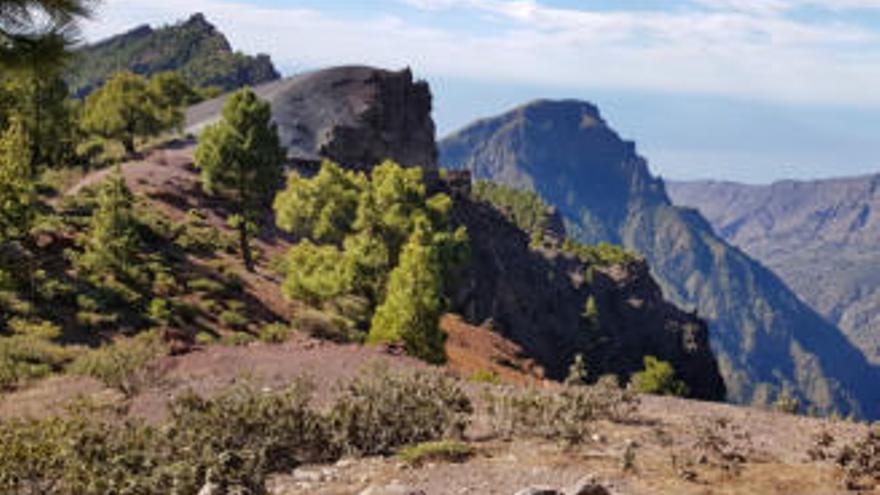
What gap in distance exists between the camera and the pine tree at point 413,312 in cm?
3722

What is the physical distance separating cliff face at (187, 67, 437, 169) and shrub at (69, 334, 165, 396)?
67675mm

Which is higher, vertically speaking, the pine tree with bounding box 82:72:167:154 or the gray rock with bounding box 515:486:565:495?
the pine tree with bounding box 82:72:167:154

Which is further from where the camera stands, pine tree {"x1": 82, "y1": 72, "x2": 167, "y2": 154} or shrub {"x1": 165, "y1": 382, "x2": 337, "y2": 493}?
pine tree {"x1": 82, "y1": 72, "x2": 167, "y2": 154}

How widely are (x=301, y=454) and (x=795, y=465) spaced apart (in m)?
10.3

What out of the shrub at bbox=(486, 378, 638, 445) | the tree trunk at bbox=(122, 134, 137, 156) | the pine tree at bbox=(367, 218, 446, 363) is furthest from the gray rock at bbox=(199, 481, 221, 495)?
the tree trunk at bbox=(122, 134, 137, 156)

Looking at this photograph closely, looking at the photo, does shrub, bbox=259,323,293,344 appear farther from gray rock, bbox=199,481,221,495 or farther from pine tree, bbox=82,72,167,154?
pine tree, bbox=82,72,167,154

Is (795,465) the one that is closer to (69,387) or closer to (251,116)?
(69,387)

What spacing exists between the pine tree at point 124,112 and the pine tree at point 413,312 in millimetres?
52931

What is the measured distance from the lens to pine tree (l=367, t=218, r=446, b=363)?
37219 mm

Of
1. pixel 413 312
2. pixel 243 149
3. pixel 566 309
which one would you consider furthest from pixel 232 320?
pixel 566 309

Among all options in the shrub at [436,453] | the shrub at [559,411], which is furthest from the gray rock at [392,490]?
the shrub at [559,411]

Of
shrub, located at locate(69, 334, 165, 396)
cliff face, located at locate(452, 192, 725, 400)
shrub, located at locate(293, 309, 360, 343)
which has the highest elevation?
shrub, located at locate(69, 334, 165, 396)

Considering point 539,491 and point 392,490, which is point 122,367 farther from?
point 539,491

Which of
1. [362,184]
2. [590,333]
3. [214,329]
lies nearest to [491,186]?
[590,333]
